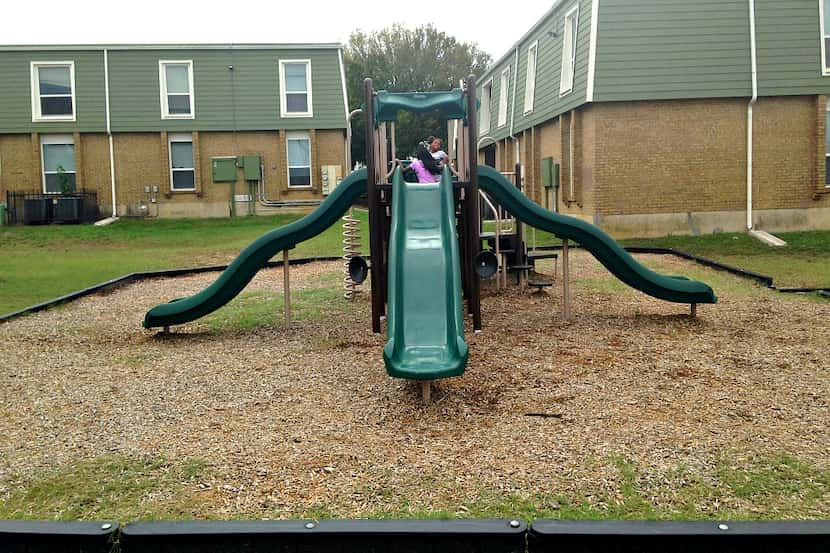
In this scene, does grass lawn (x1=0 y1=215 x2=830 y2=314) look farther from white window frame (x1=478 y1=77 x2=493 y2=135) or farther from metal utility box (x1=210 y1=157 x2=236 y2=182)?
white window frame (x1=478 y1=77 x2=493 y2=135)

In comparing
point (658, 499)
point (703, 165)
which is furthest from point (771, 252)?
point (658, 499)

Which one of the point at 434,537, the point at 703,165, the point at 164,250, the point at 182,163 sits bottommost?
the point at 434,537

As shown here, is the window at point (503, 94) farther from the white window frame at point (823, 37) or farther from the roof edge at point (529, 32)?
the white window frame at point (823, 37)

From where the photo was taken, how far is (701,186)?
63.6 ft

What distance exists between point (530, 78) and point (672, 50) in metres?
7.45

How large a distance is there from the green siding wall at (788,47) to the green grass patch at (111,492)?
1759 cm

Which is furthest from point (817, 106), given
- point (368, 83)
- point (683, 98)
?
point (368, 83)

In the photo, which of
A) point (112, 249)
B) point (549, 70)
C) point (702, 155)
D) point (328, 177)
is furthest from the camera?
point (328, 177)

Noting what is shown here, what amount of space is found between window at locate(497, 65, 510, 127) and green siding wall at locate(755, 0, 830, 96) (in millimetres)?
11536

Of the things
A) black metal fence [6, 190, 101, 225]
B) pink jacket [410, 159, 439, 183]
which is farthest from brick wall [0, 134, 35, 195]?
pink jacket [410, 159, 439, 183]

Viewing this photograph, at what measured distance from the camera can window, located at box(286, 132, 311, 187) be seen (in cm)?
2889

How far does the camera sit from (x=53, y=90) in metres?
28.2

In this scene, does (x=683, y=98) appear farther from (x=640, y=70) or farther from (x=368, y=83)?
(x=368, y=83)

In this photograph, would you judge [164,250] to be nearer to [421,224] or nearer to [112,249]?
[112,249]
